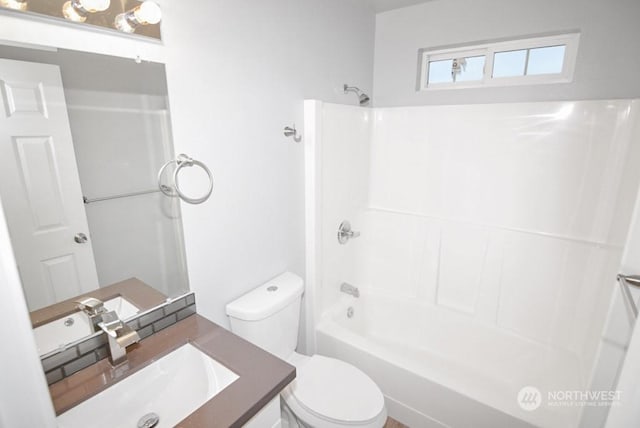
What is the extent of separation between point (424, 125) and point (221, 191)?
1542 millimetres

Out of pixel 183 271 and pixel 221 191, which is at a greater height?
pixel 221 191

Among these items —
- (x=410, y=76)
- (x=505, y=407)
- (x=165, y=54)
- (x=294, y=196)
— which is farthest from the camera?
(x=410, y=76)

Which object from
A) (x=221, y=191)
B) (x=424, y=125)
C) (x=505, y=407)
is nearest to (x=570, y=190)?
(x=424, y=125)

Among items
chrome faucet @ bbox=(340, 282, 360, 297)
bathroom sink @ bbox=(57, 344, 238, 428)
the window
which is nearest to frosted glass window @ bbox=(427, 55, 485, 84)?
the window

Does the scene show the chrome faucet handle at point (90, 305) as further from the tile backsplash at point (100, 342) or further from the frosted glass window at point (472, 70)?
the frosted glass window at point (472, 70)

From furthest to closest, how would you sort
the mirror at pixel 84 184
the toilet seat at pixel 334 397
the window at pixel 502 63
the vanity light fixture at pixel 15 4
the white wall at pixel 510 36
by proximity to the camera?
1. the window at pixel 502 63
2. the white wall at pixel 510 36
3. the toilet seat at pixel 334 397
4. the mirror at pixel 84 184
5. the vanity light fixture at pixel 15 4

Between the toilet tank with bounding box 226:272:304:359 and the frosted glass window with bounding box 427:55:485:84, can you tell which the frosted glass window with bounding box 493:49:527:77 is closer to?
the frosted glass window with bounding box 427:55:485:84

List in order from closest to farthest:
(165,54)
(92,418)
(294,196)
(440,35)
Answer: (92,418) < (165,54) < (294,196) < (440,35)

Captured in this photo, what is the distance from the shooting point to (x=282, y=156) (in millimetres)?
1709

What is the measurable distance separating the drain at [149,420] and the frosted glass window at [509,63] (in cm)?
256

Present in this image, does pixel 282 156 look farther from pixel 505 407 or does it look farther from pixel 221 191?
pixel 505 407

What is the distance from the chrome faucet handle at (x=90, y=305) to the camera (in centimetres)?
106

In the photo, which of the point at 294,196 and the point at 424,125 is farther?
the point at 424,125
